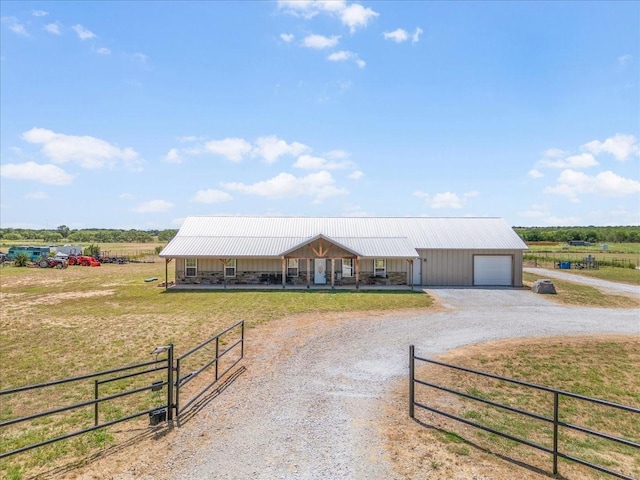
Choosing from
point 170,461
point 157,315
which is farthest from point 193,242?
point 170,461

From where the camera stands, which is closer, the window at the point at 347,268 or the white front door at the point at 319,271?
the white front door at the point at 319,271

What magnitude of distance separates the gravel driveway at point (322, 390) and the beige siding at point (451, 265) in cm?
1027

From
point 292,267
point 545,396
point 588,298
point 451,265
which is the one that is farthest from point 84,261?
point 545,396

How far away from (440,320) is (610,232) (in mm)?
136273

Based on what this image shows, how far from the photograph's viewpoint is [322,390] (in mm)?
8719

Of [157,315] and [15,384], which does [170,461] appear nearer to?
[15,384]

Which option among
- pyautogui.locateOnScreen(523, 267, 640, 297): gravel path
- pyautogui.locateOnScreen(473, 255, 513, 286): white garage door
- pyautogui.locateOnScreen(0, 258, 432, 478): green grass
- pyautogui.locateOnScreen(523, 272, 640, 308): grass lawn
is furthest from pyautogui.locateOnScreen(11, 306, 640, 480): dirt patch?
pyautogui.locateOnScreen(523, 267, 640, 297): gravel path

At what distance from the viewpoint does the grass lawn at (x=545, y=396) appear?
6.39 m

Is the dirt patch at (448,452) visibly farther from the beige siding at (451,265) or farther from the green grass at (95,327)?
the beige siding at (451,265)

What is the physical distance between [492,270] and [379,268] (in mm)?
8337

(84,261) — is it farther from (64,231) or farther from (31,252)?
(64,231)

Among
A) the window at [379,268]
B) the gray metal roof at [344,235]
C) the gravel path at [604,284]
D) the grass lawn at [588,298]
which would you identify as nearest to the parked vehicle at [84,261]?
the gray metal roof at [344,235]

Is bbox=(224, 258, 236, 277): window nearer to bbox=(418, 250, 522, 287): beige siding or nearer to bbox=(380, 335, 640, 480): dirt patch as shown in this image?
bbox=(418, 250, 522, 287): beige siding

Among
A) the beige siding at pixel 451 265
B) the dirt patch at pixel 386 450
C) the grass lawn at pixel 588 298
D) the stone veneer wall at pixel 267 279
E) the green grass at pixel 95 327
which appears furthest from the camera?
the beige siding at pixel 451 265
